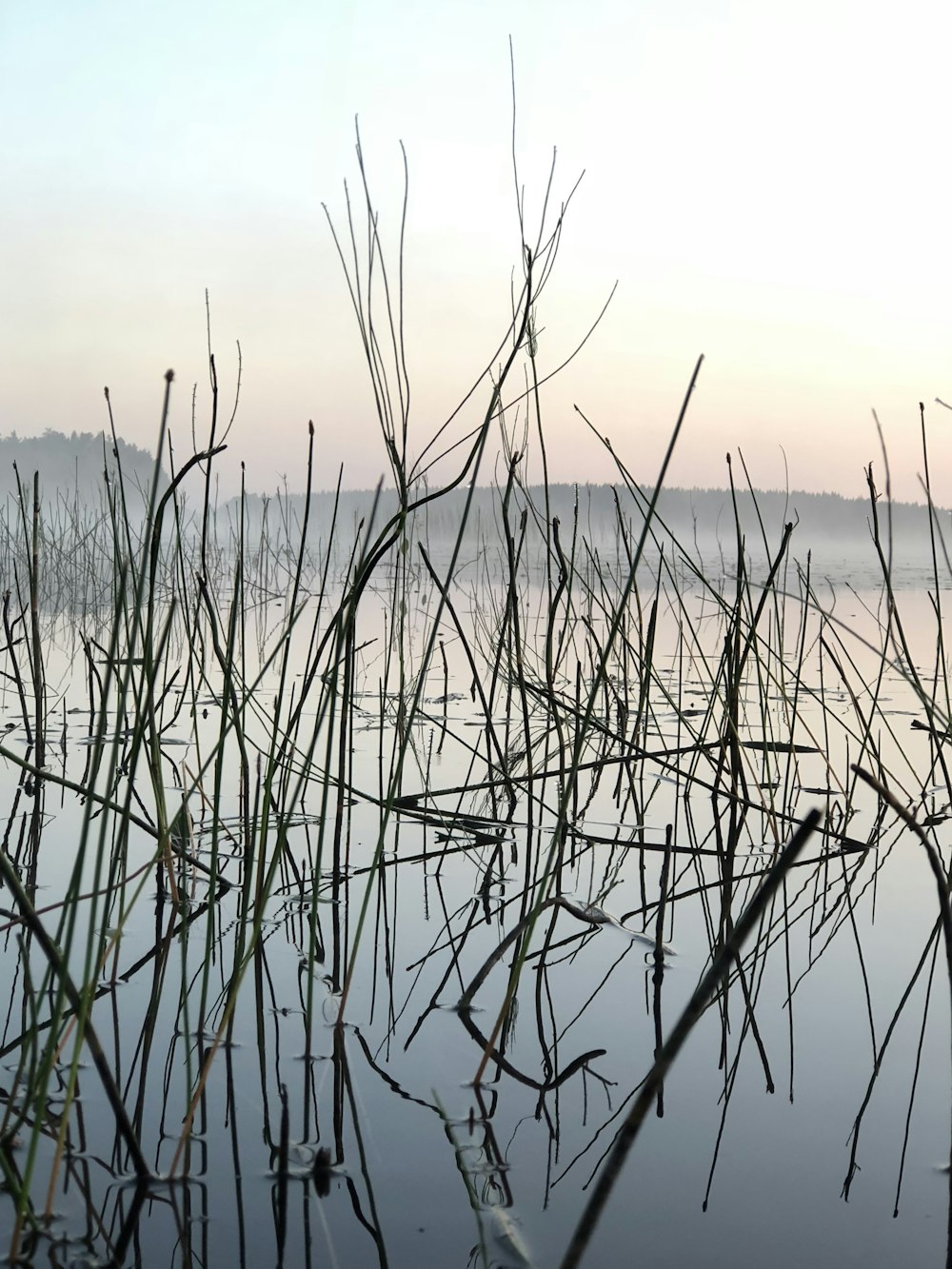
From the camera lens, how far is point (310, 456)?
87cm

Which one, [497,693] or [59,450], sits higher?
[59,450]

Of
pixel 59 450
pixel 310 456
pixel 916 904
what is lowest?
pixel 916 904

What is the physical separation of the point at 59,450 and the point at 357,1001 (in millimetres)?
32031

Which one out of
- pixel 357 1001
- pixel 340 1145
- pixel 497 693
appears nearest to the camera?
pixel 340 1145

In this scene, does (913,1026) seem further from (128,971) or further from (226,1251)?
(128,971)

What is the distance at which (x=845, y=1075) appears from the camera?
→ 3.08 feet

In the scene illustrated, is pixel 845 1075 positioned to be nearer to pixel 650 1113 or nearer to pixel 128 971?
pixel 650 1113

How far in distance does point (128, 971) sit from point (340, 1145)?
0.43 meters

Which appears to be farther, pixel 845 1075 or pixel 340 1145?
pixel 845 1075

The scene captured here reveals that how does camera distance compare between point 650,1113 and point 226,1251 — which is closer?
point 226,1251

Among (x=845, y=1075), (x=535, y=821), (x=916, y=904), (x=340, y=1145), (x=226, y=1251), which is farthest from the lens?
(x=535, y=821)

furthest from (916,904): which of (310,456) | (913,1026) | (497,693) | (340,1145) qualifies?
(497,693)

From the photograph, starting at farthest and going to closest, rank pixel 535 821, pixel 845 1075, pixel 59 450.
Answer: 1. pixel 59 450
2. pixel 535 821
3. pixel 845 1075

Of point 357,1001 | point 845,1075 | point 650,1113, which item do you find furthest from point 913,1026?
point 357,1001
